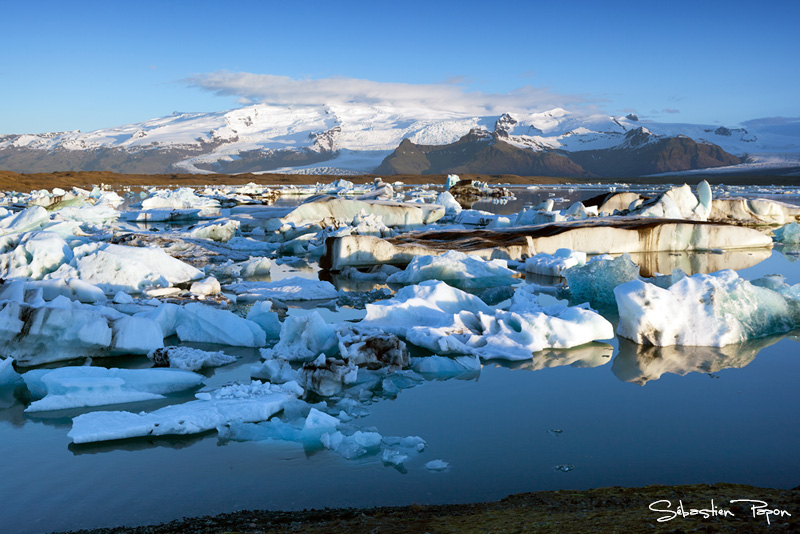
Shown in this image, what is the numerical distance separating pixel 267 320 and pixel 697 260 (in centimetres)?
850

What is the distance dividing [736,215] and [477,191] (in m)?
24.3

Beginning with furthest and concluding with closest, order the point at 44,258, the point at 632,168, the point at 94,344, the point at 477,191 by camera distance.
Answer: the point at 632,168
the point at 477,191
the point at 44,258
the point at 94,344

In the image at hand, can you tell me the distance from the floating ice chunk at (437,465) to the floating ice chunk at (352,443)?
1.13 feet

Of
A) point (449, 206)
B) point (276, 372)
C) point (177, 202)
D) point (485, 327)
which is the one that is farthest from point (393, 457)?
→ point (177, 202)

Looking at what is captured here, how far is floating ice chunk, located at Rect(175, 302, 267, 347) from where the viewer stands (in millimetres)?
5613

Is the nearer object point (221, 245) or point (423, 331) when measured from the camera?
point (423, 331)

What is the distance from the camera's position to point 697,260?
36.8 ft

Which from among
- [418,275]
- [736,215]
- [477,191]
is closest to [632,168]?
[477,191]

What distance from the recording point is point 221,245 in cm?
1389

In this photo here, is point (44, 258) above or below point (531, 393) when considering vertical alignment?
above

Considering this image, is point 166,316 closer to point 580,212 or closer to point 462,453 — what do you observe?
point 462,453

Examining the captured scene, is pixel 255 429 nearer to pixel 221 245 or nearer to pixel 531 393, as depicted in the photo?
pixel 531 393

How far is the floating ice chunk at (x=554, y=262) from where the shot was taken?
9682 millimetres

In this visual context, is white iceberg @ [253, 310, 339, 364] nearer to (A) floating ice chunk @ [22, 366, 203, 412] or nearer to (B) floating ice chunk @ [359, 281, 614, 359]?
(B) floating ice chunk @ [359, 281, 614, 359]
